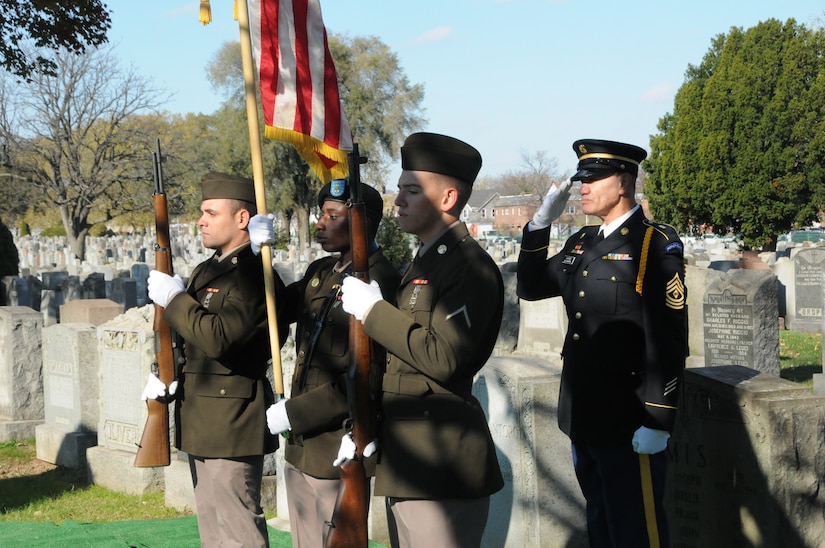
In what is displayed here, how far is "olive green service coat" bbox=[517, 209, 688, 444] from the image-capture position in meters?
3.73

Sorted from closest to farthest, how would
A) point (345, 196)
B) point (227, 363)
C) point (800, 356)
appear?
point (345, 196), point (227, 363), point (800, 356)

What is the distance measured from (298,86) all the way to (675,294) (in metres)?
1.81

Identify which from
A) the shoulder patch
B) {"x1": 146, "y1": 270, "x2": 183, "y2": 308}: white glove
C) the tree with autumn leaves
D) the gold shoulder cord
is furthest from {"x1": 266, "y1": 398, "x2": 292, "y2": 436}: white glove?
the tree with autumn leaves

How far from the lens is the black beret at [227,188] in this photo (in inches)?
178

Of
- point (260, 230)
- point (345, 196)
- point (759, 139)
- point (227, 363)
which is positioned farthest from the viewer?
point (759, 139)

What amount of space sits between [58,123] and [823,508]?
37.8 meters

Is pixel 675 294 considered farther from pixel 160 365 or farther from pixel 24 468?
pixel 24 468

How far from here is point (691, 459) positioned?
462 cm

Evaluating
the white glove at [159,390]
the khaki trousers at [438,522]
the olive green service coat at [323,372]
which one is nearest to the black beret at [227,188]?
the olive green service coat at [323,372]

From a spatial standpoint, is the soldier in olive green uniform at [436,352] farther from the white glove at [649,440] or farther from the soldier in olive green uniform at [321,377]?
the white glove at [649,440]

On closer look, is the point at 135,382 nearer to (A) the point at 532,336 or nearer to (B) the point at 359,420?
(B) the point at 359,420

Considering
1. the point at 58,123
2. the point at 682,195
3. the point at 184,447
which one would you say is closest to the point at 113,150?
the point at 58,123

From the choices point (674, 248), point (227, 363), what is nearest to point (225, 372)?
point (227, 363)

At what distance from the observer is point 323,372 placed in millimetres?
3975
